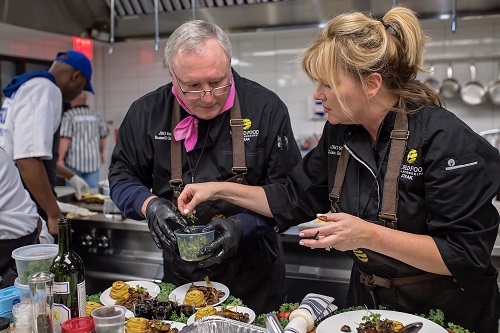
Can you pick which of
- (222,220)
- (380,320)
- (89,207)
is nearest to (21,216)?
(222,220)

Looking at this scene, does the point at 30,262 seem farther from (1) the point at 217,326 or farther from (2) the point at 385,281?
(2) the point at 385,281

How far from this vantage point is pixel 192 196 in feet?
6.50

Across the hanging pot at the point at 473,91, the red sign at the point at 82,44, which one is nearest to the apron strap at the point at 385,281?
the red sign at the point at 82,44

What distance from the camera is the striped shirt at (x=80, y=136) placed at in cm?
610

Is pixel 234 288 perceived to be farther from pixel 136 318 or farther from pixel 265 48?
pixel 265 48

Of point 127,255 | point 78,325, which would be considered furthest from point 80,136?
point 78,325

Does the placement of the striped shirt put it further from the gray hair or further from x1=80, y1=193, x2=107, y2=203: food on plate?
the gray hair

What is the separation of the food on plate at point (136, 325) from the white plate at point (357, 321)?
51cm

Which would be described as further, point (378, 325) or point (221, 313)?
point (221, 313)

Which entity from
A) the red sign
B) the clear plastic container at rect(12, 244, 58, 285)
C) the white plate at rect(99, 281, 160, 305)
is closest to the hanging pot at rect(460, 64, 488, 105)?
the red sign

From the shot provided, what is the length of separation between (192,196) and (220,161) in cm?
24

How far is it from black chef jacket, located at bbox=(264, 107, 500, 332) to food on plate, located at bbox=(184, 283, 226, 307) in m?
0.52

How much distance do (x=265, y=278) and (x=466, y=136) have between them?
111 centimetres

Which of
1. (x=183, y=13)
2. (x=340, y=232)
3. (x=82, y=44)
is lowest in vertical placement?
(x=340, y=232)
